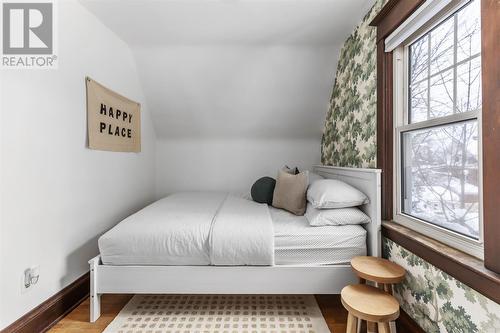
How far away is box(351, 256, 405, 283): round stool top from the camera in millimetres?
1390

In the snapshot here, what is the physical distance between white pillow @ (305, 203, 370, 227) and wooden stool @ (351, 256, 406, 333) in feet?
0.83

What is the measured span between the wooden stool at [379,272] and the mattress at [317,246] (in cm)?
9

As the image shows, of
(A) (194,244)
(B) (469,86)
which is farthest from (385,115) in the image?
(A) (194,244)

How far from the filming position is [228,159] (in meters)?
3.53

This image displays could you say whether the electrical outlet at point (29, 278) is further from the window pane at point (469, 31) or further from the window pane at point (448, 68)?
the window pane at point (469, 31)

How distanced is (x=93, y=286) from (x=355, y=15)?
2.80 metres

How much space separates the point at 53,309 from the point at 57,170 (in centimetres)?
91

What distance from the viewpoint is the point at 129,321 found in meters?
1.67

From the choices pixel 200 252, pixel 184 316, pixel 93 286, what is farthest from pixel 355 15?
pixel 93 286

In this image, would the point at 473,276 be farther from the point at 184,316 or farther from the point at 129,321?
the point at 129,321

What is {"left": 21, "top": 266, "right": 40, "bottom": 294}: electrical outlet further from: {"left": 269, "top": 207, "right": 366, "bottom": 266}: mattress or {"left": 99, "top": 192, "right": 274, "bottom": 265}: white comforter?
{"left": 269, "top": 207, "right": 366, "bottom": 266}: mattress

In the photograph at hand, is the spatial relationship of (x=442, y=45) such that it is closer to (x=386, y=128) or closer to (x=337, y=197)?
(x=386, y=128)

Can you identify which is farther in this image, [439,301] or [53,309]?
[53,309]

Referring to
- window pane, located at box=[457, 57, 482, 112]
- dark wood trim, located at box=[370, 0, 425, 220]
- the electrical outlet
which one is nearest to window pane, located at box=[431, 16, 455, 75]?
window pane, located at box=[457, 57, 482, 112]
